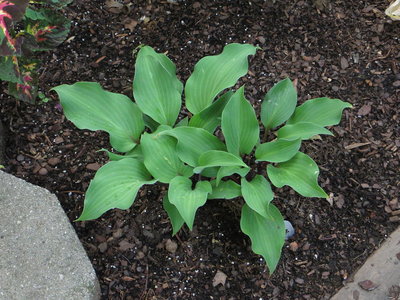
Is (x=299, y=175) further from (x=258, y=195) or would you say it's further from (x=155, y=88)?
(x=155, y=88)

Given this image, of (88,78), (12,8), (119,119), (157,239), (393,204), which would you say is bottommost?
(157,239)

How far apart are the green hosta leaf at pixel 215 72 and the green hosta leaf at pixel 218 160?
0.90 feet

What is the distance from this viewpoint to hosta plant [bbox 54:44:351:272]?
1.76 metres

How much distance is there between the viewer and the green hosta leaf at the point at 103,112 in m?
1.85

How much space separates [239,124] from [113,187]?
0.49 meters

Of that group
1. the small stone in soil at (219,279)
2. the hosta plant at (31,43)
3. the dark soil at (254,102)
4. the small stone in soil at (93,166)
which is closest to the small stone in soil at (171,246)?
the dark soil at (254,102)

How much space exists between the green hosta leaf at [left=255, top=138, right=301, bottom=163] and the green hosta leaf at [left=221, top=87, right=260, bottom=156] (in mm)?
51

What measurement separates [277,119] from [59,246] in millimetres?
975

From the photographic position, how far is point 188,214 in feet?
5.42

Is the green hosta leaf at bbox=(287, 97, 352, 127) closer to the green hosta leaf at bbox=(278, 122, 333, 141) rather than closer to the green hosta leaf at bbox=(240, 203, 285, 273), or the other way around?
the green hosta leaf at bbox=(278, 122, 333, 141)

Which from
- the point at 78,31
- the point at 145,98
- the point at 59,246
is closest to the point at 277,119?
the point at 145,98

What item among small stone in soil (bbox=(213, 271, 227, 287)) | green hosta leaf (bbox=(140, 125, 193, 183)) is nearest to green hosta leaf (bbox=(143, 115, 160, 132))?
green hosta leaf (bbox=(140, 125, 193, 183))

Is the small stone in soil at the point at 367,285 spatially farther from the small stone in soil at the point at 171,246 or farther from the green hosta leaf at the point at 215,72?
the green hosta leaf at the point at 215,72

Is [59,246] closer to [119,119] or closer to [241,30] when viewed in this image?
[119,119]
